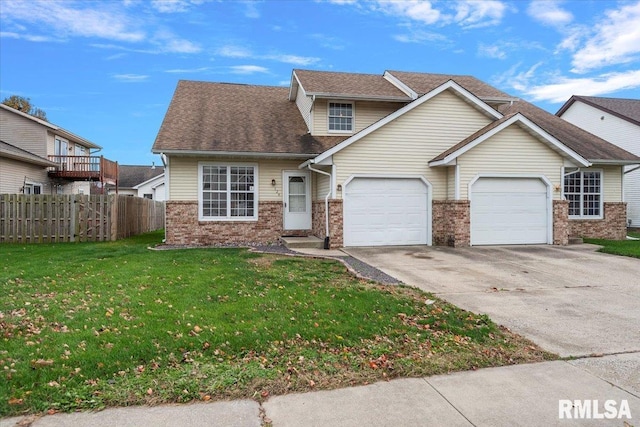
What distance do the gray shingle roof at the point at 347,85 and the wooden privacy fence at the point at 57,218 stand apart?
29.9ft

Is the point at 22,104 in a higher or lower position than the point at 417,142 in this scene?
higher

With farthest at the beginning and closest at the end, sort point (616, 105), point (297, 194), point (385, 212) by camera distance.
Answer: point (616, 105)
point (297, 194)
point (385, 212)

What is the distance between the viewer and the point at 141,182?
4578cm

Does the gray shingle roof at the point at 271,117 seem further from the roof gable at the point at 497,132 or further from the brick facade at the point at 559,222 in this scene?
the brick facade at the point at 559,222

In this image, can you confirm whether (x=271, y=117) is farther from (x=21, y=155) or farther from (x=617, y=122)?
(x=617, y=122)

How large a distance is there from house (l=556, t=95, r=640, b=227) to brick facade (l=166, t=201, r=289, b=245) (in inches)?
699

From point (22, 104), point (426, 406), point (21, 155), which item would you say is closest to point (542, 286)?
point (426, 406)

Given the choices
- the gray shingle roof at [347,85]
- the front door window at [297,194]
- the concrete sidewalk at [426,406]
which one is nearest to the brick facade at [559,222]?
the gray shingle roof at [347,85]

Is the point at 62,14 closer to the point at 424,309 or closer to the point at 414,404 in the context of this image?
the point at 424,309

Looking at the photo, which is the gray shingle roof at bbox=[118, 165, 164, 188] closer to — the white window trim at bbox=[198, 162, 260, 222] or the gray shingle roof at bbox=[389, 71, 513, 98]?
the white window trim at bbox=[198, 162, 260, 222]

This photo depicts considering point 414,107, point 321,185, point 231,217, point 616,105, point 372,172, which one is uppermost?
point 616,105

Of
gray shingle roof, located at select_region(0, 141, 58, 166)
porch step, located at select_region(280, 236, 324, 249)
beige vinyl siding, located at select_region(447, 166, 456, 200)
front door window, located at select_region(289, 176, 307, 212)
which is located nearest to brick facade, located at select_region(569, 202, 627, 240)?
beige vinyl siding, located at select_region(447, 166, 456, 200)

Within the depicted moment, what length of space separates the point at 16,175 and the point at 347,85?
17435 millimetres

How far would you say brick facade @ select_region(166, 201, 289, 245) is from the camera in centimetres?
1491
